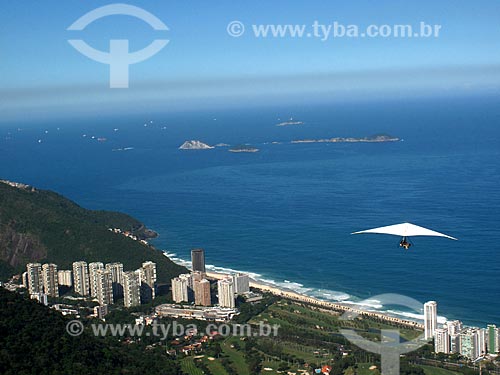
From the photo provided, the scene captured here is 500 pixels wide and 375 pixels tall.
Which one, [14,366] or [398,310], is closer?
[14,366]

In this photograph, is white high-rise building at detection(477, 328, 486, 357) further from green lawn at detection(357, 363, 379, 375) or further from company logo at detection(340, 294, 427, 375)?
green lawn at detection(357, 363, 379, 375)

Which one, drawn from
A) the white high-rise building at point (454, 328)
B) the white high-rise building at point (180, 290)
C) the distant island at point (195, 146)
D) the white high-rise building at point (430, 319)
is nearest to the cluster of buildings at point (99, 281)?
the white high-rise building at point (180, 290)

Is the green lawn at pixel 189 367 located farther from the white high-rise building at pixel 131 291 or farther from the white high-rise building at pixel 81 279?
the white high-rise building at pixel 81 279

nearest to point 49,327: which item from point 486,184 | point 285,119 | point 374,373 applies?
point 374,373

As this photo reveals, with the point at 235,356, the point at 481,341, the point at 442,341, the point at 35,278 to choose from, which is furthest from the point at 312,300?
the point at 35,278

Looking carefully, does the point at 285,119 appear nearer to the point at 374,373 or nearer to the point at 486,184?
the point at 486,184

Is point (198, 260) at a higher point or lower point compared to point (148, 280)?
higher

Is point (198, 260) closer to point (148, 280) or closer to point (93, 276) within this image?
point (148, 280)
